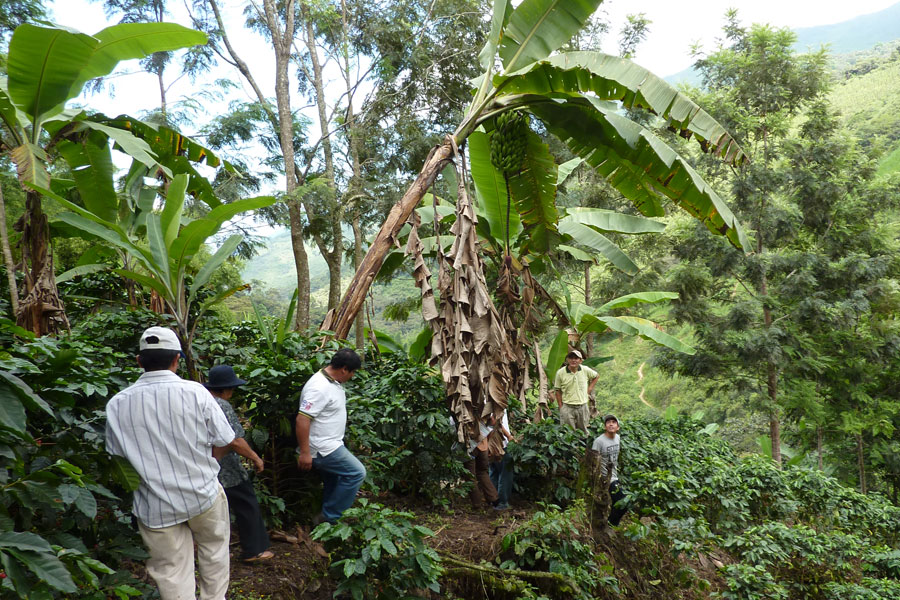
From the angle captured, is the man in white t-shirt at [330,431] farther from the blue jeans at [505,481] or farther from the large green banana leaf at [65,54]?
the large green banana leaf at [65,54]

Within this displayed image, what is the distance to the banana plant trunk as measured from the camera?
4.71 m

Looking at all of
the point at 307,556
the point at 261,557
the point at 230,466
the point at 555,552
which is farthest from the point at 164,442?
the point at 555,552

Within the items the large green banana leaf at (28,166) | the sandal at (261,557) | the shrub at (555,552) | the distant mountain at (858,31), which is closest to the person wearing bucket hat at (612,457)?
the shrub at (555,552)

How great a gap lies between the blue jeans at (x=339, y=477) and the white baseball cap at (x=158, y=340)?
118 centimetres

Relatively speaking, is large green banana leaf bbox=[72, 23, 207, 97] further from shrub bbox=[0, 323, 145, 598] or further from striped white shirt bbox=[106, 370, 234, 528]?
striped white shirt bbox=[106, 370, 234, 528]

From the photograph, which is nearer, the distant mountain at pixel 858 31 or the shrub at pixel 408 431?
the shrub at pixel 408 431

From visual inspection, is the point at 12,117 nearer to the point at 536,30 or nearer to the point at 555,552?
the point at 536,30

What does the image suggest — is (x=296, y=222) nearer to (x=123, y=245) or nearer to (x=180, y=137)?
(x=180, y=137)

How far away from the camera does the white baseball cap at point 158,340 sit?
8.61 ft

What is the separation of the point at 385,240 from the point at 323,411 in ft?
5.60

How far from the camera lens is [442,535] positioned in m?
4.19

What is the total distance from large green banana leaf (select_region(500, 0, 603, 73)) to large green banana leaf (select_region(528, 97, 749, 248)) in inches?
15.3

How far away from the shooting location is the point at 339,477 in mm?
3551

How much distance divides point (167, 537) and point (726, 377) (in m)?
14.0
